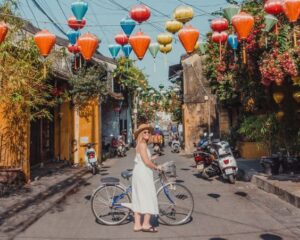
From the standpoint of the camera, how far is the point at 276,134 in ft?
36.9

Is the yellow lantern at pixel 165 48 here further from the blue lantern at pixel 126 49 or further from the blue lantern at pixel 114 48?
the blue lantern at pixel 114 48

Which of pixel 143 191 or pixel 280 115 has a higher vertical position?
pixel 280 115

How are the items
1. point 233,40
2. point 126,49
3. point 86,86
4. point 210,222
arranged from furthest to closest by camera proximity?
point 86,86 → point 233,40 → point 126,49 → point 210,222

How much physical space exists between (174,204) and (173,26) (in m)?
4.02

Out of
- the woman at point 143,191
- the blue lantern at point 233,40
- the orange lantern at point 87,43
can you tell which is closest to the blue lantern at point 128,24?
the orange lantern at point 87,43

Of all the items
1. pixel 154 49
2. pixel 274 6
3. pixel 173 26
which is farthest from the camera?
pixel 154 49

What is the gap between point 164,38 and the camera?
9844 mm

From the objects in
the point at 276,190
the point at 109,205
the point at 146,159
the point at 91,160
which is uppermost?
the point at 146,159

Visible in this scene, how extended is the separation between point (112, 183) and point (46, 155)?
1115cm

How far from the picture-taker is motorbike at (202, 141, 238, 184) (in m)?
12.2

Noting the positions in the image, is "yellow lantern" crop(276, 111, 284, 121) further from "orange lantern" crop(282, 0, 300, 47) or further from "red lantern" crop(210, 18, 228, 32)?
"orange lantern" crop(282, 0, 300, 47)

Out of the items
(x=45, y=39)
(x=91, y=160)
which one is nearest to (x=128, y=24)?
(x=45, y=39)

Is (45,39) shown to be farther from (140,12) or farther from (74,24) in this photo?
(140,12)

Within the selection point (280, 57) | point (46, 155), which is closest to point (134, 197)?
point (280, 57)
